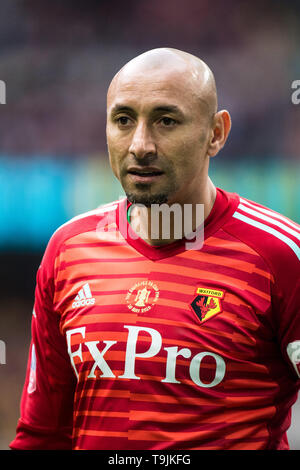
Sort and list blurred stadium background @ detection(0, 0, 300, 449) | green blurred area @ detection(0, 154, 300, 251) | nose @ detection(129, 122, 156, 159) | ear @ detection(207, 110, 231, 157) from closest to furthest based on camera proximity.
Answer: nose @ detection(129, 122, 156, 159)
ear @ detection(207, 110, 231, 157)
green blurred area @ detection(0, 154, 300, 251)
blurred stadium background @ detection(0, 0, 300, 449)

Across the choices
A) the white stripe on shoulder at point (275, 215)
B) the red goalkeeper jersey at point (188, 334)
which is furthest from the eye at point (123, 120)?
the white stripe on shoulder at point (275, 215)

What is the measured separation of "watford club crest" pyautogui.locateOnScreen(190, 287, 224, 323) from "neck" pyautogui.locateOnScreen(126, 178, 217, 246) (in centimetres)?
23

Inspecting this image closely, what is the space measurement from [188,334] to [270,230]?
0.46 metres

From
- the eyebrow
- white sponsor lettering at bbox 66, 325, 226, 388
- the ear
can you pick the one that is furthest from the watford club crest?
the eyebrow

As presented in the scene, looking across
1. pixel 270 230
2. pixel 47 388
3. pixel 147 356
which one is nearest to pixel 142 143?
pixel 270 230

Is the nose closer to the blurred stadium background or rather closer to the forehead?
the forehead

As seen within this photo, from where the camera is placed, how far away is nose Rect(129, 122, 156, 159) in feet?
7.18

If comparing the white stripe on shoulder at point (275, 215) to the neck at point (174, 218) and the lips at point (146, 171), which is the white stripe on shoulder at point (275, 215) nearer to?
the neck at point (174, 218)

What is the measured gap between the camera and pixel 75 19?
759cm

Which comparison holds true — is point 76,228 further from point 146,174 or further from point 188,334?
point 188,334

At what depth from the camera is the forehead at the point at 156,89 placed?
2205 millimetres

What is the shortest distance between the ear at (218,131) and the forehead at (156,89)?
17 cm

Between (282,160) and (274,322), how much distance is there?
4.77 metres

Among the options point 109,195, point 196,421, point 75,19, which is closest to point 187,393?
point 196,421
